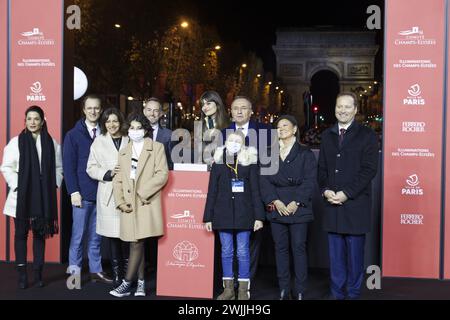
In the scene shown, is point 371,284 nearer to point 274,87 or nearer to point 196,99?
point 196,99

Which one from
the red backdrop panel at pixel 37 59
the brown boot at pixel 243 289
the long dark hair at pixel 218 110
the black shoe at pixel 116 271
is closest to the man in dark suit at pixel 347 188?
the brown boot at pixel 243 289

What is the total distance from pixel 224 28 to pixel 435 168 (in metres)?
28.7

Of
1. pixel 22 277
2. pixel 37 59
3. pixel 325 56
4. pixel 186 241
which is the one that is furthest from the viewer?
pixel 325 56

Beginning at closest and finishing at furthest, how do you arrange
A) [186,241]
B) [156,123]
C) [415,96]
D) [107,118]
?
[186,241] → [107,118] → [415,96] → [156,123]

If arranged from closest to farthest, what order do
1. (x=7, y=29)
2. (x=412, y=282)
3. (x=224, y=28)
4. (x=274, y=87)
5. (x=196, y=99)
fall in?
(x=412, y=282)
(x=7, y=29)
(x=196, y=99)
(x=224, y=28)
(x=274, y=87)

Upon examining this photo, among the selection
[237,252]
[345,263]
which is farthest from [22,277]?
[345,263]

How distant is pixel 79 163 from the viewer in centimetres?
576

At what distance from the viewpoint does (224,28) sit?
33750 millimetres

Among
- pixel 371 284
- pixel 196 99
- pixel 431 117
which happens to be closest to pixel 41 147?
pixel 371 284

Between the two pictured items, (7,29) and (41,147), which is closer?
(41,147)

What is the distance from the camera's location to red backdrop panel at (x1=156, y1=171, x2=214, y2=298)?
524 cm

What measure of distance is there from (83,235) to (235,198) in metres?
1.71

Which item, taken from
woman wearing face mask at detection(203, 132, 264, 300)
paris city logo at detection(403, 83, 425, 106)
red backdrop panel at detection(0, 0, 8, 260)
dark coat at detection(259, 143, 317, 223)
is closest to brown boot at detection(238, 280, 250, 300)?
woman wearing face mask at detection(203, 132, 264, 300)

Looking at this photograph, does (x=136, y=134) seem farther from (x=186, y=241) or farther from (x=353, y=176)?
(x=353, y=176)
